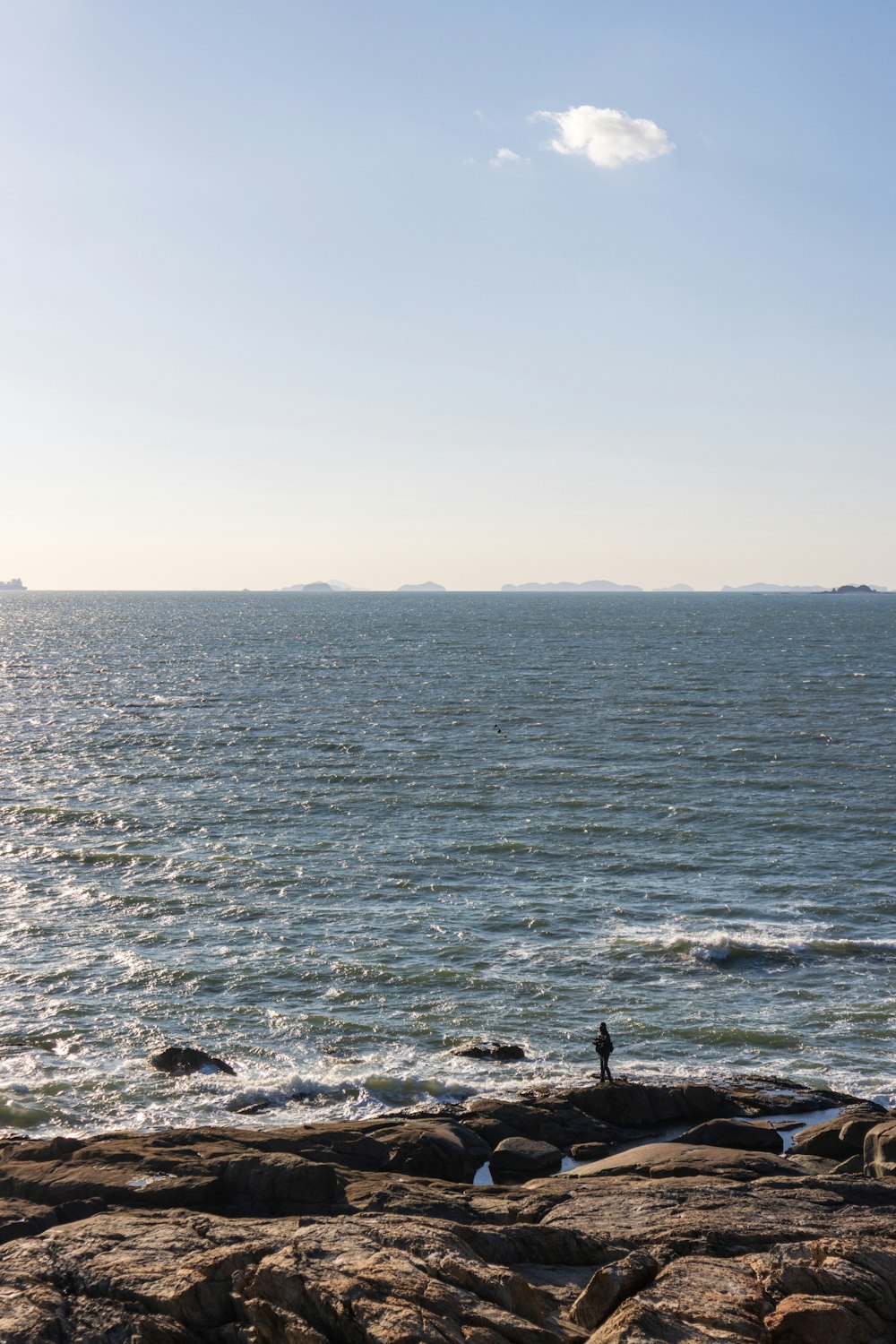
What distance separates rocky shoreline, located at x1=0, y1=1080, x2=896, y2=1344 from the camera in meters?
12.8

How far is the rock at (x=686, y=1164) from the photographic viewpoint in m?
20.4

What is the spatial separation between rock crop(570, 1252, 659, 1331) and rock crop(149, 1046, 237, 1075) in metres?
16.7

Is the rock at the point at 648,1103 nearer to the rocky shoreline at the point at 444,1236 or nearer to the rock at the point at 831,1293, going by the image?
the rocky shoreline at the point at 444,1236

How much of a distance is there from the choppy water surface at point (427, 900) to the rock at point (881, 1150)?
6.65m

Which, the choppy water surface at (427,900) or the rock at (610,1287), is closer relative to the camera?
the rock at (610,1287)

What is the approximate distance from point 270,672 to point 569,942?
3265 inches

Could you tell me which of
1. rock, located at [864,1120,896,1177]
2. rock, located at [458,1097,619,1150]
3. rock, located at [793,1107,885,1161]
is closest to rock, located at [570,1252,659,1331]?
rock, located at [864,1120,896,1177]

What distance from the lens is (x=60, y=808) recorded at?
53344 mm

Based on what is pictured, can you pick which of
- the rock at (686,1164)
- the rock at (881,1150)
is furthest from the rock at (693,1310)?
the rock at (881,1150)

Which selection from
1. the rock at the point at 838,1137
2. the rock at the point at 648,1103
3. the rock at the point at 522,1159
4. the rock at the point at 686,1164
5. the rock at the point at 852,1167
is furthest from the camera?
the rock at the point at 648,1103

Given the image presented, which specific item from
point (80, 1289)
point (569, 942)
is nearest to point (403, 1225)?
point (80, 1289)

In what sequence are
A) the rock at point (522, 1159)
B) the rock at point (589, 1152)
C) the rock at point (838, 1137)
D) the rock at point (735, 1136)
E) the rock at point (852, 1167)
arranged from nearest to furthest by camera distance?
the rock at point (852, 1167) → the rock at point (522, 1159) → the rock at point (838, 1137) → the rock at point (735, 1136) → the rock at point (589, 1152)

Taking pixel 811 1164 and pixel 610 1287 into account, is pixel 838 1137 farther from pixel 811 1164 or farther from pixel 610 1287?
pixel 610 1287

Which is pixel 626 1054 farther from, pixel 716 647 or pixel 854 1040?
pixel 716 647
